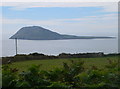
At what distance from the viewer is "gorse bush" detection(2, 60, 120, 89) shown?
325cm

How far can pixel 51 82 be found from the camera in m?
3.30

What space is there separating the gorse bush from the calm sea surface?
40cm

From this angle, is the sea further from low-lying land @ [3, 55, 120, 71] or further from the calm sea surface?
low-lying land @ [3, 55, 120, 71]

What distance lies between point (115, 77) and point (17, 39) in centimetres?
134

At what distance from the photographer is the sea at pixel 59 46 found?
3.71 meters

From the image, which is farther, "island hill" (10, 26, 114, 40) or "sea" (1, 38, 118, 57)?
"sea" (1, 38, 118, 57)

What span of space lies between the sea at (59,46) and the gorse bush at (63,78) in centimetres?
39

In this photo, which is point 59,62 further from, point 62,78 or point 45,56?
point 62,78

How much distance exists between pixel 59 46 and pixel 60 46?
0.04m

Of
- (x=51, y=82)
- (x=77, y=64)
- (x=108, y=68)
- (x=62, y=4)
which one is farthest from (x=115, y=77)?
(x=62, y=4)

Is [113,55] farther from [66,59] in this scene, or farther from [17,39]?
[17,39]

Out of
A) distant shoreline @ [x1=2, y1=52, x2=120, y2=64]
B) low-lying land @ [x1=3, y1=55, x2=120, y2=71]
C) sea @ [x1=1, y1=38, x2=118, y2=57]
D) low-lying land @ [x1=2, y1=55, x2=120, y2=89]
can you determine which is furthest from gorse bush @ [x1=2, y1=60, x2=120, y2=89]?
distant shoreline @ [x1=2, y1=52, x2=120, y2=64]

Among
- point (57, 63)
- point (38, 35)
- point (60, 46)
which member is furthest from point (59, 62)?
point (38, 35)

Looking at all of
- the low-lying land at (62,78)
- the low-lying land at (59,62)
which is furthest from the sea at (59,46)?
the low-lying land at (62,78)
